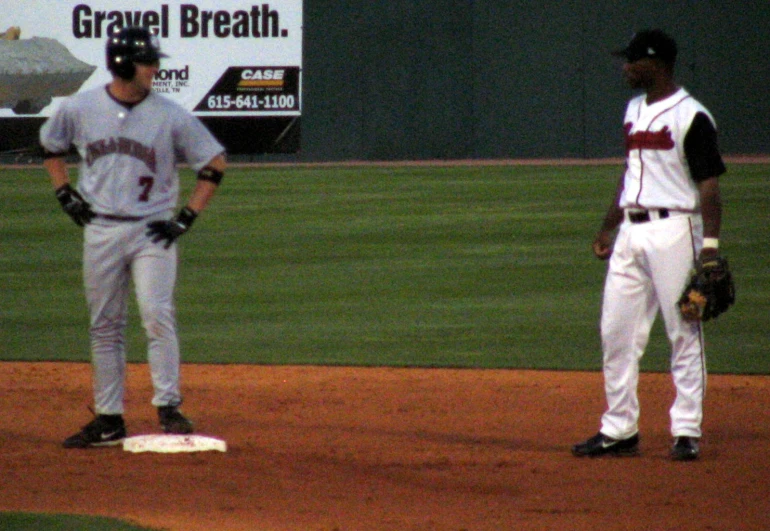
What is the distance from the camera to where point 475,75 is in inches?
1075

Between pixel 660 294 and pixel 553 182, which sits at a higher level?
pixel 660 294

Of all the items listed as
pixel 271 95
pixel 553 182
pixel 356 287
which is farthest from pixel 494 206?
pixel 271 95

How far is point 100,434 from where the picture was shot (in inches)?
213

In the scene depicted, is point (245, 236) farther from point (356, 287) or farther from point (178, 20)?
point (178, 20)

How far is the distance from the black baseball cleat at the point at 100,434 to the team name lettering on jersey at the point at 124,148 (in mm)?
1038

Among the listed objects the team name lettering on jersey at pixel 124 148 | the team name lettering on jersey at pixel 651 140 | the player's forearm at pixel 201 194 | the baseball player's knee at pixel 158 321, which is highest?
the team name lettering on jersey at pixel 651 140

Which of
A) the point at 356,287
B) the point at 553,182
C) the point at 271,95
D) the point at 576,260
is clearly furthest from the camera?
the point at 271,95

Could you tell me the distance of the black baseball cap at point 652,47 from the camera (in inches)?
198

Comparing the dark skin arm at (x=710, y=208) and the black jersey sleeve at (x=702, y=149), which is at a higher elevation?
the black jersey sleeve at (x=702, y=149)

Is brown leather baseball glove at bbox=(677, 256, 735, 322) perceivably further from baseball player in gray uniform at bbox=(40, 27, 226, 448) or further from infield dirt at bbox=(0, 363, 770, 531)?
baseball player in gray uniform at bbox=(40, 27, 226, 448)

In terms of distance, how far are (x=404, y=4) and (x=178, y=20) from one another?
178 inches

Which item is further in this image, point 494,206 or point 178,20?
point 178,20

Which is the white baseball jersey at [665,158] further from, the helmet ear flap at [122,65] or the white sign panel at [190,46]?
the white sign panel at [190,46]

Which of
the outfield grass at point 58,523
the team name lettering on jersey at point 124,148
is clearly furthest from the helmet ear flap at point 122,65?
the outfield grass at point 58,523
